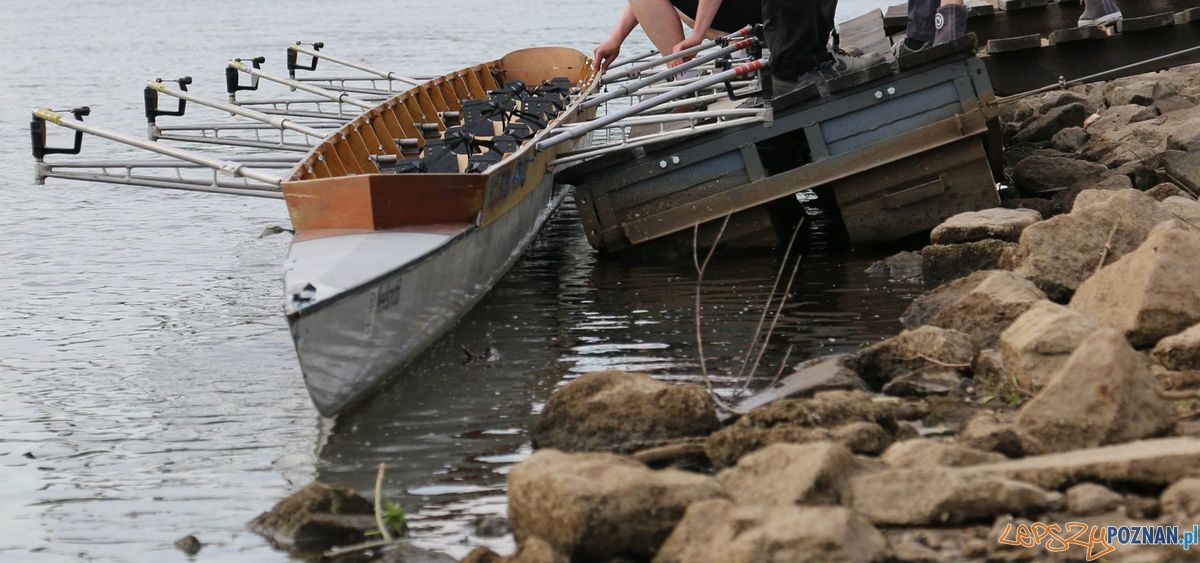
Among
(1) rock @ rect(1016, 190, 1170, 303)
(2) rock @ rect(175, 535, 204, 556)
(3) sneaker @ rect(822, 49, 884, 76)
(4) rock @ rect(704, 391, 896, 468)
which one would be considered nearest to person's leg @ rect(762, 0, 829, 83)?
(3) sneaker @ rect(822, 49, 884, 76)

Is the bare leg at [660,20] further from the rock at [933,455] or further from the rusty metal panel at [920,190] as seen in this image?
the rock at [933,455]

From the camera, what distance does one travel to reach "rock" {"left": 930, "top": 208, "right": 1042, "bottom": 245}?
10.4 m

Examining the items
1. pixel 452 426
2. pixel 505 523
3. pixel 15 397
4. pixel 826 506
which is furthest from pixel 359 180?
pixel 826 506

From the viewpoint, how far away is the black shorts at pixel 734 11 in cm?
1435

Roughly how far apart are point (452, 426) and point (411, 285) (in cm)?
89

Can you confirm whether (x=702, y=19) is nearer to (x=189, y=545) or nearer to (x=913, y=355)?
(x=913, y=355)

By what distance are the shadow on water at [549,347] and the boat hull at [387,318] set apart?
0.65 ft

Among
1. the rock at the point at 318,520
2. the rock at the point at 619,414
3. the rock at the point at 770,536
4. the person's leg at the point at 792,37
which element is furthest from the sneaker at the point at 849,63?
the rock at the point at 770,536

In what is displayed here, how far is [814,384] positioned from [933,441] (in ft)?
3.92

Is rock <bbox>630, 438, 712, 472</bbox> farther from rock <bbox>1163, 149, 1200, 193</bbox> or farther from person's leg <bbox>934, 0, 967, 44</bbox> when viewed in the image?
person's leg <bbox>934, 0, 967, 44</bbox>

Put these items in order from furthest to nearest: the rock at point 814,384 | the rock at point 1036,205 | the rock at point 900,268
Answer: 1. the rock at point 1036,205
2. the rock at point 900,268
3. the rock at point 814,384

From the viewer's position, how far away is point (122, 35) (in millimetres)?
38969

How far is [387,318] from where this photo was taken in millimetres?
8062

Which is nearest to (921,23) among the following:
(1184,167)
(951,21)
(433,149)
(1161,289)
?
(951,21)
